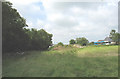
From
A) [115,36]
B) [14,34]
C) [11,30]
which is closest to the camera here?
[11,30]

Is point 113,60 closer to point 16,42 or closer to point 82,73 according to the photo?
point 82,73

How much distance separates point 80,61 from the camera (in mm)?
8719

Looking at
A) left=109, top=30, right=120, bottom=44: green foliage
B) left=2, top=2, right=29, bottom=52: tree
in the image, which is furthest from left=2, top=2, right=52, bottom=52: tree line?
left=109, top=30, right=120, bottom=44: green foliage

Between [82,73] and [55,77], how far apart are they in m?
1.89

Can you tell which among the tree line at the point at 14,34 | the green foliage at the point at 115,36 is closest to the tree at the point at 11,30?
the tree line at the point at 14,34

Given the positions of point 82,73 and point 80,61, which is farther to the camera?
point 80,61

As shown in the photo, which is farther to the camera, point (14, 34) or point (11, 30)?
point (14, 34)

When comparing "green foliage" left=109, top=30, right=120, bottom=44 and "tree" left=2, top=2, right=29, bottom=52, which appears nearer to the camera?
"tree" left=2, top=2, right=29, bottom=52

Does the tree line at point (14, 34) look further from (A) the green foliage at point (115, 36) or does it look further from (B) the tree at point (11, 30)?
(A) the green foliage at point (115, 36)

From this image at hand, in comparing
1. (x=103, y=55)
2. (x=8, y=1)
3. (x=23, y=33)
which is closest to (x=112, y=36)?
(x=103, y=55)

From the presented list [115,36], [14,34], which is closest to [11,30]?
[14,34]

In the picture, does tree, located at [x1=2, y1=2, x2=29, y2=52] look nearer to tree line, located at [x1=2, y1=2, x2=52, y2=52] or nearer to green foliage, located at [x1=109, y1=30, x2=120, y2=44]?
tree line, located at [x1=2, y1=2, x2=52, y2=52]

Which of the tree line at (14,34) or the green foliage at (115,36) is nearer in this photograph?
the tree line at (14,34)

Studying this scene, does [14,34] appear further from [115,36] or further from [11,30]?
[115,36]
